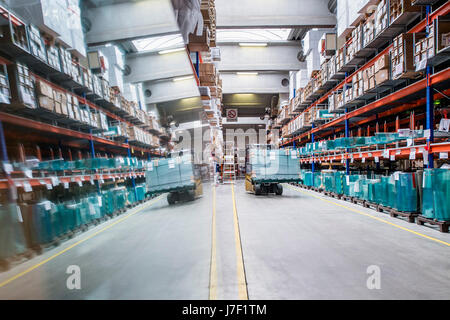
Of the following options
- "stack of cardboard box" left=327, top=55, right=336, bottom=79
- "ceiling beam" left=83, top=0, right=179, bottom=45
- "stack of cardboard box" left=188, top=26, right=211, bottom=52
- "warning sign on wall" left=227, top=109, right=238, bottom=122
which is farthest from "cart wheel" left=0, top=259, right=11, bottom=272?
"warning sign on wall" left=227, top=109, right=238, bottom=122

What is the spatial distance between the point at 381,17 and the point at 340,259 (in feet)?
21.8

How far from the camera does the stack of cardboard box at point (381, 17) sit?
6137 millimetres

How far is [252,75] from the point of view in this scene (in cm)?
1933

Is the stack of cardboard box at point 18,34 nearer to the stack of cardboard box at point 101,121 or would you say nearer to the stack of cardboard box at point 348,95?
the stack of cardboard box at point 101,121

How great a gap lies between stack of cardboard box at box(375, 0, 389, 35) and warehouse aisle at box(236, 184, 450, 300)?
4.98 metres

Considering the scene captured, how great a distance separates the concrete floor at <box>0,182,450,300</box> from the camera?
2.27 metres

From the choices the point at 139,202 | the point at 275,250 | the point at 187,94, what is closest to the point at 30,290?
the point at 275,250

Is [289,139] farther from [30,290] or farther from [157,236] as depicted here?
[30,290]

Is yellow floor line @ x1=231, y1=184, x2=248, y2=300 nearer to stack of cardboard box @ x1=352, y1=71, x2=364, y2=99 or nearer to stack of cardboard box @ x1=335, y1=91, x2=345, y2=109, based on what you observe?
stack of cardboard box @ x1=352, y1=71, x2=364, y2=99

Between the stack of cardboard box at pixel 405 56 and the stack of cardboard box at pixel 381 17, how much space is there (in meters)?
0.92

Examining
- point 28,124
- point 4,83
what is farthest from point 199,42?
point 28,124

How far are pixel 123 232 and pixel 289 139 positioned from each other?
16828 millimetres

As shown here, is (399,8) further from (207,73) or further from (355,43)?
(207,73)

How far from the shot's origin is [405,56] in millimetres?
5410
